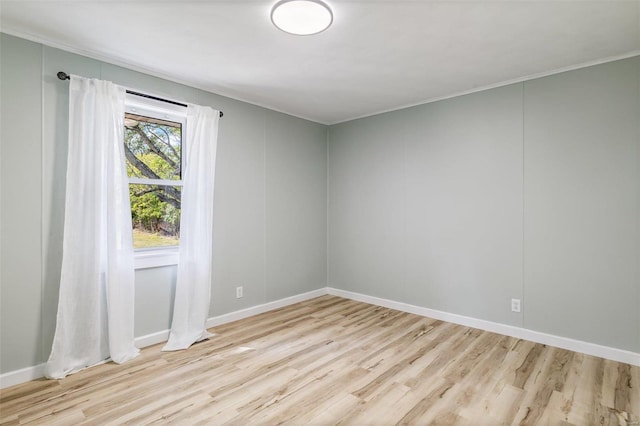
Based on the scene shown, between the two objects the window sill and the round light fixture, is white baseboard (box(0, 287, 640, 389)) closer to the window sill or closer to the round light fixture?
the window sill

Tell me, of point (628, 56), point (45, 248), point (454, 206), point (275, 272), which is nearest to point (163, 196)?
point (45, 248)

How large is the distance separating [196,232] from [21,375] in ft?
5.24

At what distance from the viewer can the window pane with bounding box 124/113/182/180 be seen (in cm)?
304

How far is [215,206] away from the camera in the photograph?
3.54 metres

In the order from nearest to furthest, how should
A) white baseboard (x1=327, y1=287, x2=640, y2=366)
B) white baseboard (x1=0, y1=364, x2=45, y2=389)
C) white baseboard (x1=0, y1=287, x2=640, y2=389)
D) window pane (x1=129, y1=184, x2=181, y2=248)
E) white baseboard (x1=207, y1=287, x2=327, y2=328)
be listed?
1. white baseboard (x1=0, y1=364, x2=45, y2=389)
2. white baseboard (x1=0, y1=287, x2=640, y2=389)
3. white baseboard (x1=327, y1=287, x2=640, y2=366)
4. window pane (x1=129, y1=184, x2=181, y2=248)
5. white baseboard (x1=207, y1=287, x2=327, y2=328)

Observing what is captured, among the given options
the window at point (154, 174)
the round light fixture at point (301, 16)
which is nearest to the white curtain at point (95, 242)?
the window at point (154, 174)

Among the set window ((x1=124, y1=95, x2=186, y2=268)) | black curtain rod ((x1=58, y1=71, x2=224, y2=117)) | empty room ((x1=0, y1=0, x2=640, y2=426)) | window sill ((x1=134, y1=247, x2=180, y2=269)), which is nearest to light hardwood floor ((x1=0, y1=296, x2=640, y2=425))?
empty room ((x1=0, y1=0, x2=640, y2=426))

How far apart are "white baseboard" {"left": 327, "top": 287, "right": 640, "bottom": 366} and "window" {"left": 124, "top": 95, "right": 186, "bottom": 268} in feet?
8.62

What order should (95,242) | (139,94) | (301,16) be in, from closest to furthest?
(301,16)
(95,242)
(139,94)

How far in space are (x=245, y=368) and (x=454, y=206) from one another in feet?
8.70

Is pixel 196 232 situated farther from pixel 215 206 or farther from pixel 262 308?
pixel 262 308

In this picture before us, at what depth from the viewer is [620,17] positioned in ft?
7.09

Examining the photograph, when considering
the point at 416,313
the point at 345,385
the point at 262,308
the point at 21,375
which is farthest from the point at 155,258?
the point at 416,313

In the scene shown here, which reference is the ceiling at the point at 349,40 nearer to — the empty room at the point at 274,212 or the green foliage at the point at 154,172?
the empty room at the point at 274,212
